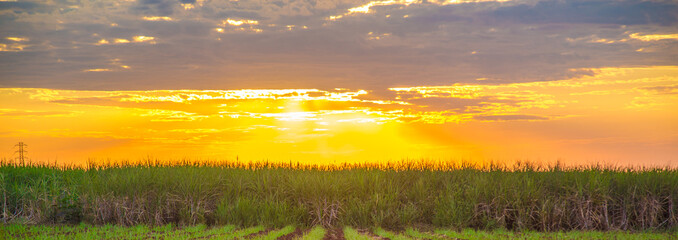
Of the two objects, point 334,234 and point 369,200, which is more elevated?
point 369,200

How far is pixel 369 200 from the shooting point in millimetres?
16469

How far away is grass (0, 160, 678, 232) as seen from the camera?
16266 mm

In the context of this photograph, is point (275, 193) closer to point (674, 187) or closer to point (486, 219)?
point (486, 219)

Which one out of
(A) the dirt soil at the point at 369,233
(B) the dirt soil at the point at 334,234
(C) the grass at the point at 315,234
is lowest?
(A) the dirt soil at the point at 369,233

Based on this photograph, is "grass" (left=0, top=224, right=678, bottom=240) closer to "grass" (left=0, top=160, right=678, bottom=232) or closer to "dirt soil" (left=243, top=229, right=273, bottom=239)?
"dirt soil" (left=243, top=229, right=273, bottom=239)

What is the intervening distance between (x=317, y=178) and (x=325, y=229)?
1917 mm

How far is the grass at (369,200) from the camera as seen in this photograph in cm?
1627

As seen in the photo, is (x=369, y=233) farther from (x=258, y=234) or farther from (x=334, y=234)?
(x=258, y=234)

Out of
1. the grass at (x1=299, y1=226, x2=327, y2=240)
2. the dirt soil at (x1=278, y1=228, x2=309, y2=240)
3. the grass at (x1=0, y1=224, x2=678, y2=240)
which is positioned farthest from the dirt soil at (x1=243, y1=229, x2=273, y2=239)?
the grass at (x1=299, y1=226, x2=327, y2=240)

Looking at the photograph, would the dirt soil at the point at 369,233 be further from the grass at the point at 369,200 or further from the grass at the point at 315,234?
the grass at the point at 315,234

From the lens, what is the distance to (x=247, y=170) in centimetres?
1934

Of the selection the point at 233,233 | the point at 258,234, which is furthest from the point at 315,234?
the point at 233,233

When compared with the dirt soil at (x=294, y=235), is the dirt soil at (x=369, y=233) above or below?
below

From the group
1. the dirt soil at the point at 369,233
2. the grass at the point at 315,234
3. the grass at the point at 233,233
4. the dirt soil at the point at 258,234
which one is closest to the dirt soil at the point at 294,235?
the grass at the point at 233,233
